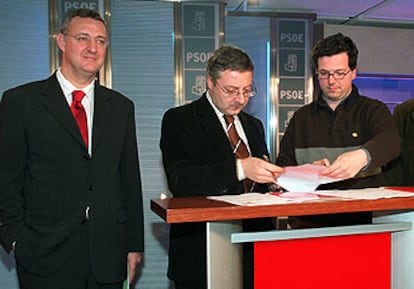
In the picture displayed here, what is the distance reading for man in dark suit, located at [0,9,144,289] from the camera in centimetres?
170

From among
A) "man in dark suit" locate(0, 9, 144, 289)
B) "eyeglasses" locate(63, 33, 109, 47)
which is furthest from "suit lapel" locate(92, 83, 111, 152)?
"eyeglasses" locate(63, 33, 109, 47)

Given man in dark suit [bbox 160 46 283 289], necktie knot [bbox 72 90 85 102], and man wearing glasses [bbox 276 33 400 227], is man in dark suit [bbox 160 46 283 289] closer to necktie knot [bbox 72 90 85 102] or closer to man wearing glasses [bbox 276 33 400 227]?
man wearing glasses [bbox 276 33 400 227]

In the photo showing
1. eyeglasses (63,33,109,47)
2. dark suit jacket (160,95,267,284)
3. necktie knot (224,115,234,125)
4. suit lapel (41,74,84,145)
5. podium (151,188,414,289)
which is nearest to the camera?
podium (151,188,414,289)

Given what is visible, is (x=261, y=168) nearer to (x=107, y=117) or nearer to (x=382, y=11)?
(x=107, y=117)

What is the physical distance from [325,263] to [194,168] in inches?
21.8

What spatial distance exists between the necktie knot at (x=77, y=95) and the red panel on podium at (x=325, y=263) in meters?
0.89

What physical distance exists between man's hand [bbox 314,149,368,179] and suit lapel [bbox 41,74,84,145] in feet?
2.98

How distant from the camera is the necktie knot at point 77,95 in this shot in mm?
1812

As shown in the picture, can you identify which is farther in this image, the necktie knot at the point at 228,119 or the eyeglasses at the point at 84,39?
the necktie knot at the point at 228,119

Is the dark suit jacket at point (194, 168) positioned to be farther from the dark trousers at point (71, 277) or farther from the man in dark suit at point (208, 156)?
the dark trousers at point (71, 277)

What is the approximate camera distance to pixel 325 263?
5.16 feet

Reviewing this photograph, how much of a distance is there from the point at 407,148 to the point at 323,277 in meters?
1.27

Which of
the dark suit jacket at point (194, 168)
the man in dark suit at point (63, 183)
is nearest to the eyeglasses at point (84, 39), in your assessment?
the man in dark suit at point (63, 183)

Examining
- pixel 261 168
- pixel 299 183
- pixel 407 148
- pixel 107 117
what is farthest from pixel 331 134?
pixel 107 117
